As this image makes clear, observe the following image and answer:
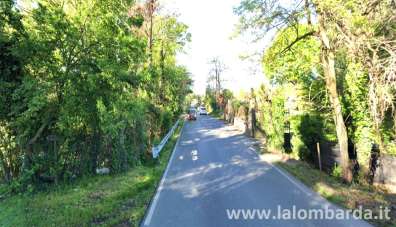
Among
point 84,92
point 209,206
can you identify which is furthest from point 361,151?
point 84,92

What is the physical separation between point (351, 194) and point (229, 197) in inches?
139

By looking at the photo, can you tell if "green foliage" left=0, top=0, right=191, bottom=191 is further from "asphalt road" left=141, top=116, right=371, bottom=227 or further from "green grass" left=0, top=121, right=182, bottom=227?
"asphalt road" left=141, top=116, right=371, bottom=227

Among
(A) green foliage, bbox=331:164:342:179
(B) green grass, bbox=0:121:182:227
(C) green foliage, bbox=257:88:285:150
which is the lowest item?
(A) green foliage, bbox=331:164:342:179

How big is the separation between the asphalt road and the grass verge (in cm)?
31

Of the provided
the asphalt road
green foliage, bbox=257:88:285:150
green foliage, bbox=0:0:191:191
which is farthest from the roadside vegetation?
green foliage, bbox=0:0:191:191

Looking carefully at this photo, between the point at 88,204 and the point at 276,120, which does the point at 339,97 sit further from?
the point at 88,204

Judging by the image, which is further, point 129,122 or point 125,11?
point 129,122

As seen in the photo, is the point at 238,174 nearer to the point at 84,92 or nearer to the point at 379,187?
the point at 379,187

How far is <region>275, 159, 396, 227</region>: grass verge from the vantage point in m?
8.02

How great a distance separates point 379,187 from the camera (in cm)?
1073

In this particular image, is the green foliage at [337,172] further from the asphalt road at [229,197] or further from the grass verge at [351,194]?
the asphalt road at [229,197]

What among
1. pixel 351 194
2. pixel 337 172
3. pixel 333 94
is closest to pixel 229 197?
pixel 351 194

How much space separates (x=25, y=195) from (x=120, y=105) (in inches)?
180

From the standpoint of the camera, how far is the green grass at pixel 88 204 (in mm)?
7621
